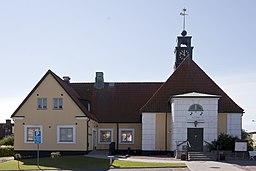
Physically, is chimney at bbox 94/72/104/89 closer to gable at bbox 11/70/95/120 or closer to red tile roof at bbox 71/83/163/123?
red tile roof at bbox 71/83/163/123

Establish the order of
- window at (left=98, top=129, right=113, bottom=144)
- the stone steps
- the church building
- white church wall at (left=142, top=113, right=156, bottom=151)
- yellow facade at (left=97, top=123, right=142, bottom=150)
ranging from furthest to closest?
window at (left=98, top=129, right=113, bottom=144) → yellow facade at (left=97, top=123, right=142, bottom=150) → white church wall at (left=142, top=113, right=156, bottom=151) → the church building → the stone steps

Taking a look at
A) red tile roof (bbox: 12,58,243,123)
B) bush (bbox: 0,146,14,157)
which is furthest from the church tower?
bush (bbox: 0,146,14,157)

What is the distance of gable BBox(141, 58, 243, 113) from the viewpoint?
36.3m

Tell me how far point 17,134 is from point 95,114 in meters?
8.97

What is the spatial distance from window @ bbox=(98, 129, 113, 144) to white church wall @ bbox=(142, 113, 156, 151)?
209 inches

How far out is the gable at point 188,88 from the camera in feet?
119

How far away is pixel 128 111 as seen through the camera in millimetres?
42125

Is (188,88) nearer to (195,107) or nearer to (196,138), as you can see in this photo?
(195,107)

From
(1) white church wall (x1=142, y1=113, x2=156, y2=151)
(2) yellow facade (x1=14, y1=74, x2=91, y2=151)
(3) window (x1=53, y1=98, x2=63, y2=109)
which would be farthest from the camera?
(1) white church wall (x1=142, y1=113, x2=156, y2=151)

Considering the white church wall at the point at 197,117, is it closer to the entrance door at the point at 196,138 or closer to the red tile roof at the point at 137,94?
the entrance door at the point at 196,138

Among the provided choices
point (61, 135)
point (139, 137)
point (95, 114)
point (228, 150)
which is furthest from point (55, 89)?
point (228, 150)

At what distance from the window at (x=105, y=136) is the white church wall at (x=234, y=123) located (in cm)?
1255

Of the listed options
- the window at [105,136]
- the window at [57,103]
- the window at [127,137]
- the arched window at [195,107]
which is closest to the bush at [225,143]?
the arched window at [195,107]

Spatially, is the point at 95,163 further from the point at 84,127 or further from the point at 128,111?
the point at 128,111
